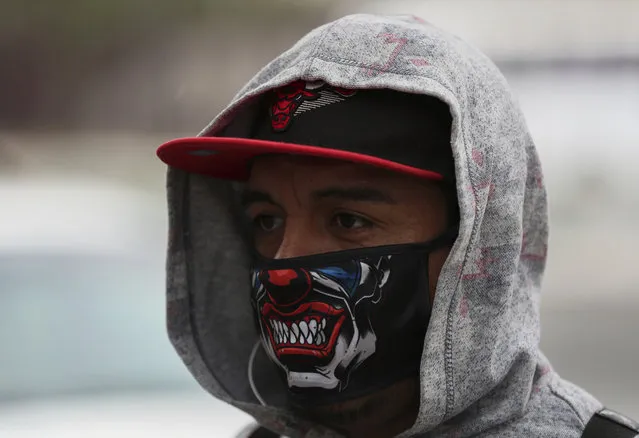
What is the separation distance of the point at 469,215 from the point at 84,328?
1.76 meters

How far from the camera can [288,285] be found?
1.10 metres

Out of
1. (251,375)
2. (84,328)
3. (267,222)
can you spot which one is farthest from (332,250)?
(84,328)

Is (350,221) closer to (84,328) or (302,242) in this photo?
(302,242)

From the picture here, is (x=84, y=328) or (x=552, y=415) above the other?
(x=552, y=415)

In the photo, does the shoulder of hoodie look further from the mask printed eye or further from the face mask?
the mask printed eye

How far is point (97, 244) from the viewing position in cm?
256

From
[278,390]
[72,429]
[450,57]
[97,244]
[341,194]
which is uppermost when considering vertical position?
[450,57]

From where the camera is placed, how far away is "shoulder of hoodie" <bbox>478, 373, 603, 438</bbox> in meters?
1.08

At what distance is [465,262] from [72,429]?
63.2 inches

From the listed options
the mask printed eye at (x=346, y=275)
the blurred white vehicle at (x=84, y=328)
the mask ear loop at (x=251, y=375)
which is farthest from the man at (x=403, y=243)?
the blurred white vehicle at (x=84, y=328)

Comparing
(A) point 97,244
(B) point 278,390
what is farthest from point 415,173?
(A) point 97,244

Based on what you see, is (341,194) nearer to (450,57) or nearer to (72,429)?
(450,57)

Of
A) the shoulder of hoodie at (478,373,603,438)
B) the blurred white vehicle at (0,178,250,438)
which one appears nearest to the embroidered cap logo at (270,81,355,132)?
the shoulder of hoodie at (478,373,603,438)

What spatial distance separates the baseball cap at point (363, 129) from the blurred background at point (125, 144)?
139 centimetres
